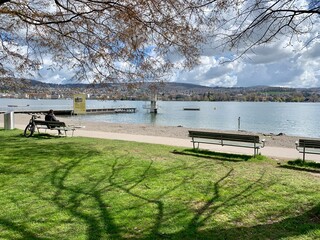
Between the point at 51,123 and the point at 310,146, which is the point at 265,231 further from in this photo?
the point at 51,123

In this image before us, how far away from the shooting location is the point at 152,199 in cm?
594

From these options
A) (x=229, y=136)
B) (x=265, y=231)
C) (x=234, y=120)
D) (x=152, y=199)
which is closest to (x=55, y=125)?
(x=229, y=136)

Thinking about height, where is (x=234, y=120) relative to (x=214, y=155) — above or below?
below

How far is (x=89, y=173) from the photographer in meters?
7.86

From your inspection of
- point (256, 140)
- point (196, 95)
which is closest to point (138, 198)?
point (256, 140)

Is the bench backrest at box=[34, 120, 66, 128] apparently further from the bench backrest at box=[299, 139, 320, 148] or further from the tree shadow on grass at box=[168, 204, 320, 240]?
the tree shadow on grass at box=[168, 204, 320, 240]

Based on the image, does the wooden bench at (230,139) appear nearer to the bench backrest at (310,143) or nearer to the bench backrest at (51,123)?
the bench backrest at (310,143)

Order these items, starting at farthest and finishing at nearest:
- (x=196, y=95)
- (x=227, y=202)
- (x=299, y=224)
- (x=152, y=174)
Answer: (x=196, y=95)
(x=152, y=174)
(x=227, y=202)
(x=299, y=224)

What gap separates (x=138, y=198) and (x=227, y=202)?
1.54 metres

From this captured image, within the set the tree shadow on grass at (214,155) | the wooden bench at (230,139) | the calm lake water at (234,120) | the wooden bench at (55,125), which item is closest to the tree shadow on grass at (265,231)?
the tree shadow on grass at (214,155)

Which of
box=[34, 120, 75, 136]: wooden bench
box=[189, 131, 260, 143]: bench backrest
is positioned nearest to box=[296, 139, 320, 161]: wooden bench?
box=[189, 131, 260, 143]: bench backrest

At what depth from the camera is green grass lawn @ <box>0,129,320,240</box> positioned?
4.55 m

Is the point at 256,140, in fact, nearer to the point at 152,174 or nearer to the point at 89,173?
the point at 152,174

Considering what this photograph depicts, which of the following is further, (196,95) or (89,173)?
(196,95)
